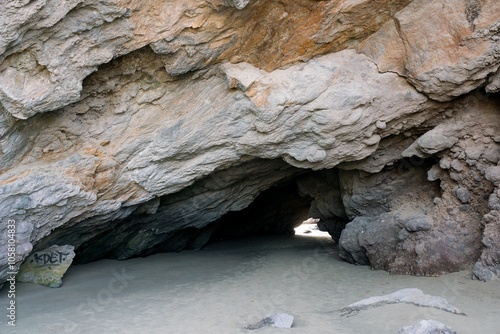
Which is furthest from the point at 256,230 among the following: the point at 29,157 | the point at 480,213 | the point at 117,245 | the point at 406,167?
the point at 29,157

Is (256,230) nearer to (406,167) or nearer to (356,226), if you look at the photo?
(356,226)

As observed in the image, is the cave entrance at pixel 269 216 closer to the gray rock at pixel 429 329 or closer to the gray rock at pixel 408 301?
the gray rock at pixel 408 301

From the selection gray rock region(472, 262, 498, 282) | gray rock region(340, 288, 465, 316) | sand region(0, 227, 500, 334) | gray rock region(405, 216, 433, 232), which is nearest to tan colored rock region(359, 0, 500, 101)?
gray rock region(405, 216, 433, 232)

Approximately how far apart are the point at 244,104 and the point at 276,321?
3119mm

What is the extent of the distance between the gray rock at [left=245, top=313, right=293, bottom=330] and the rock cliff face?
9.44 feet

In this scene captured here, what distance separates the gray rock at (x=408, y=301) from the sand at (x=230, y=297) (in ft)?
0.38

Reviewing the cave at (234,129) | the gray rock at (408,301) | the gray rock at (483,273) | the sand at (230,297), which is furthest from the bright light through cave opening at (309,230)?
the gray rock at (408,301)

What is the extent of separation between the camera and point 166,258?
1130 centimetres

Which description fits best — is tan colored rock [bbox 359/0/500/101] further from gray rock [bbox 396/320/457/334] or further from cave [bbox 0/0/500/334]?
gray rock [bbox 396/320/457/334]

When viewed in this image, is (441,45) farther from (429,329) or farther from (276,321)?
(276,321)

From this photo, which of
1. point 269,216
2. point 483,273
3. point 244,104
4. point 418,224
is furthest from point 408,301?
point 269,216

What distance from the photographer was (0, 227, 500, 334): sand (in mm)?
6176

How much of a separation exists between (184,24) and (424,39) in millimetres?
3468

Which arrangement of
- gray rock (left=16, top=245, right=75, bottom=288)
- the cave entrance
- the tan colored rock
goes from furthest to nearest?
the cave entrance → gray rock (left=16, top=245, right=75, bottom=288) → the tan colored rock
